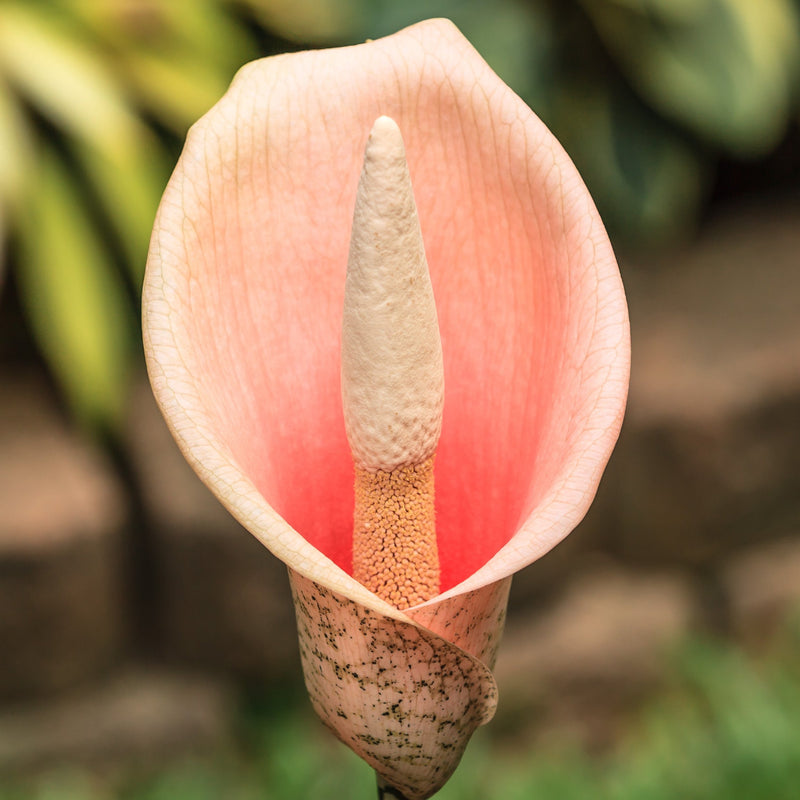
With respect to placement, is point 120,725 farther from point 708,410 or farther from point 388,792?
point 388,792

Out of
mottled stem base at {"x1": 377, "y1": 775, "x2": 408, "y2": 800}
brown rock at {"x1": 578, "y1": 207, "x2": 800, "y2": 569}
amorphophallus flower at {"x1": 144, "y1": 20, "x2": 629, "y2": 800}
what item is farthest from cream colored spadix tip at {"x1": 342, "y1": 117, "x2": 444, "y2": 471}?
brown rock at {"x1": 578, "y1": 207, "x2": 800, "y2": 569}

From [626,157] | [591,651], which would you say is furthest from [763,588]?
[626,157]

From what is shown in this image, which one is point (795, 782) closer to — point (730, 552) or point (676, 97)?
point (730, 552)

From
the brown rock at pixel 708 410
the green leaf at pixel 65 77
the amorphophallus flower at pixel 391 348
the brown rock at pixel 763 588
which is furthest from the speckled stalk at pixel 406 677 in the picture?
the brown rock at pixel 763 588

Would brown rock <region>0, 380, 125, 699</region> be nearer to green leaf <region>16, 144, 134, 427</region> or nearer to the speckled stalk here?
green leaf <region>16, 144, 134, 427</region>

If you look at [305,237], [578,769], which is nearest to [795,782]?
[578,769]

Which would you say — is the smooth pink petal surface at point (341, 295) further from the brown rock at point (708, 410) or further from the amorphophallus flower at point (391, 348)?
the brown rock at point (708, 410)

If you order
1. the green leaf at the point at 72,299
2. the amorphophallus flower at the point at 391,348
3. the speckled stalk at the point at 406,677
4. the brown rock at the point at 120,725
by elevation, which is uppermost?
the amorphophallus flower at the point at 391,348
